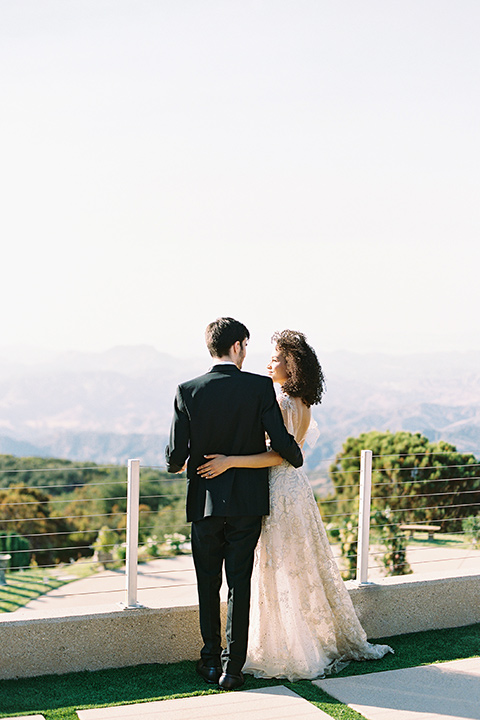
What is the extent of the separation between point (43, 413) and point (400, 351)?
2320 centimetres

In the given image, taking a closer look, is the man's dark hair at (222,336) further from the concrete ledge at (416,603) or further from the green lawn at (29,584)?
the green lawn at (29,584)

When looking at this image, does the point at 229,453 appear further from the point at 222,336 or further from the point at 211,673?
the point at 211,673

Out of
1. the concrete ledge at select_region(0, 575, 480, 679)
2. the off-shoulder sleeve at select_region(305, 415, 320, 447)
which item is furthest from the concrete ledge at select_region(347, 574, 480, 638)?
the off-shoulder sleeve at select_region(305, 415, 320, 447)

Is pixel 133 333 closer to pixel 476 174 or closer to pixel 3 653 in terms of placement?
pixel 476 174

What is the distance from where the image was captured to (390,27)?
22.5 meters

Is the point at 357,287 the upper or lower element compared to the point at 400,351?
upper

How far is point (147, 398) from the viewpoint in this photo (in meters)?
52.4

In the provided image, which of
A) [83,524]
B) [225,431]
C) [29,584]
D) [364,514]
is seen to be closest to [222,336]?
[225,431]

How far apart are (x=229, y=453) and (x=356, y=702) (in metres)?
1.12

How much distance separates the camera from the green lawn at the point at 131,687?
3.25m

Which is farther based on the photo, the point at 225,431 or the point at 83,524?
the point at 83,524

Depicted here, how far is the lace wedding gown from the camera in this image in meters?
3.62

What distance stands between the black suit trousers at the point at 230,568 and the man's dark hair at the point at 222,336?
71cm

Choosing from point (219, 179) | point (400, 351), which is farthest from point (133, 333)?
point (400, 351)
